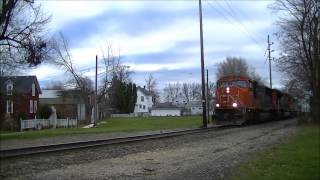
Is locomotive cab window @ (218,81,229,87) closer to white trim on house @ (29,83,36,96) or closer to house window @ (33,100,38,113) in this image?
white trim on house @ (29,83,36,96)

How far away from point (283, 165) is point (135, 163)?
14.0 ft

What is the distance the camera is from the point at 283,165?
14859mm

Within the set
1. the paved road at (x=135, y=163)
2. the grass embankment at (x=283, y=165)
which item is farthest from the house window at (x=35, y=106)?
the grass embankment at (x=283, y=165)

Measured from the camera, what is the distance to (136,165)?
14812 mm

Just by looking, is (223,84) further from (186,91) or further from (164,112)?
(186,91)

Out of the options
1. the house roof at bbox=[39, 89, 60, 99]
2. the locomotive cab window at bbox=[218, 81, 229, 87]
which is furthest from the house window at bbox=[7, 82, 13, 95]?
the house roof at bbox=[39, 89, 60, 99]

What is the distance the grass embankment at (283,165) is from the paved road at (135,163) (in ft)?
1.73

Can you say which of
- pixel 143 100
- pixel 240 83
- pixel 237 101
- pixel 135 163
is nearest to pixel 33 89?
pixel 240 83

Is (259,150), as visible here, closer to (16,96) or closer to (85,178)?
(85,178)

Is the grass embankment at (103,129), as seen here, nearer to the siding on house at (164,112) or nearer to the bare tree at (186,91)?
the siding on house at (164,112)

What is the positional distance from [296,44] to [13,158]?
42949 millimetres

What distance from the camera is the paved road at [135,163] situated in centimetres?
1289

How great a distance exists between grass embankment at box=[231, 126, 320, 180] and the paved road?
1.73 ft

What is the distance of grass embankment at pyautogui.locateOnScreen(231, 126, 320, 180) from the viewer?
12.8 metres
